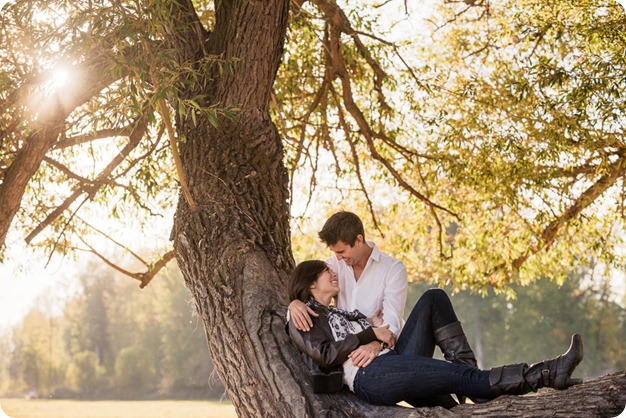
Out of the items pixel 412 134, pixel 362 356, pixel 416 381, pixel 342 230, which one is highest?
pixel 412 134

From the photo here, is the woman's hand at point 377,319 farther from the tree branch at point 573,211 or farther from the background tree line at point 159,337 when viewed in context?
the background tree line at point 159,337

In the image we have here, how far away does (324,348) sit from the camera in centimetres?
427

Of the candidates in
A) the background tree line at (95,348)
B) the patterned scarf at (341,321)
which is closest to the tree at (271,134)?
the patterned scarf at (341,321)

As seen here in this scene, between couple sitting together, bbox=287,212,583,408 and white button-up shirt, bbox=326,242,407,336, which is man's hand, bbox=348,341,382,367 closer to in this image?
couple sitting together, bbox=287,212,583,408

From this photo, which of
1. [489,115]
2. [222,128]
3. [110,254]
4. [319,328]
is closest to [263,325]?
[319,328]

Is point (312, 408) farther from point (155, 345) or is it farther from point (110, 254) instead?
point (155, 345)

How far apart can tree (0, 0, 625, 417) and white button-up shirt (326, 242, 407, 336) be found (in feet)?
1.38

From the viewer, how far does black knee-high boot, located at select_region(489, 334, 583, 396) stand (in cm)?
412

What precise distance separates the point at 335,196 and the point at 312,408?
6.90 m

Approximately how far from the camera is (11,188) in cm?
663

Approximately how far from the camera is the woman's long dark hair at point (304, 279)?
176 inches

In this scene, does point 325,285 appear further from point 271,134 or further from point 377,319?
point 271,134

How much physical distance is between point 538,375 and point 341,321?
1015 mm

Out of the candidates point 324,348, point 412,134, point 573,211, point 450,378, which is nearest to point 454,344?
point 450,378
